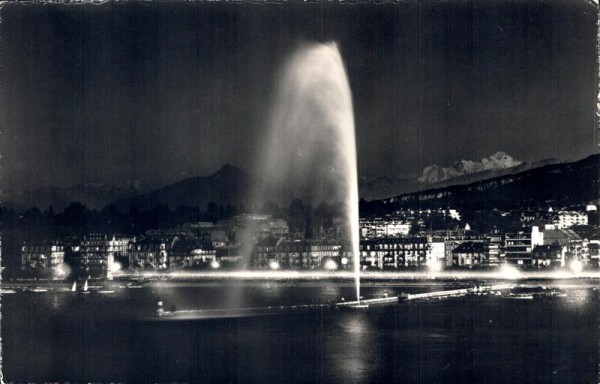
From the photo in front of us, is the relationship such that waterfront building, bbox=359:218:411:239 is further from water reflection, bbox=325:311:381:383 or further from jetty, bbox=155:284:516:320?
water reflection, bbox=325:311:381:383

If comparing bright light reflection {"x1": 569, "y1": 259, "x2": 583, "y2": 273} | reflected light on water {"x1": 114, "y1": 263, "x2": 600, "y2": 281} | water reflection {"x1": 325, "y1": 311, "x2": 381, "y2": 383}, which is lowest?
water reflection {"x1": 325, "y1": 311, "x2": 381, "y2": 383}

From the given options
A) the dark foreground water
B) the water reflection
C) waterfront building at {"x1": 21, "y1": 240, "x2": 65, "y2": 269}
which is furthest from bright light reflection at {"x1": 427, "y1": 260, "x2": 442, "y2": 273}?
the water reflection

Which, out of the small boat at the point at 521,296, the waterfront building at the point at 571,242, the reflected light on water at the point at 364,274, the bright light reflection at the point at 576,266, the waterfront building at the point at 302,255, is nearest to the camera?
the small boat at the point at 521,296

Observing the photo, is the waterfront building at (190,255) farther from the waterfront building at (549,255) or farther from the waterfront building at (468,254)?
the waterfront building at (549,255)

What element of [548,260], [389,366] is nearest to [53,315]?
[389,366]

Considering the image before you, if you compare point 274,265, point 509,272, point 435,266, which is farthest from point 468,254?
point 274,265

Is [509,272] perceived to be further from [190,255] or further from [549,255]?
[190,255]


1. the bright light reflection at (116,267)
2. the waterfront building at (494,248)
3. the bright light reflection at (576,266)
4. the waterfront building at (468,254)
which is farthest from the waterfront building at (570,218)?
the bright light reflection at (116,267)

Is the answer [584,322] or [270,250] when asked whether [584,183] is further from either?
[584,322]
